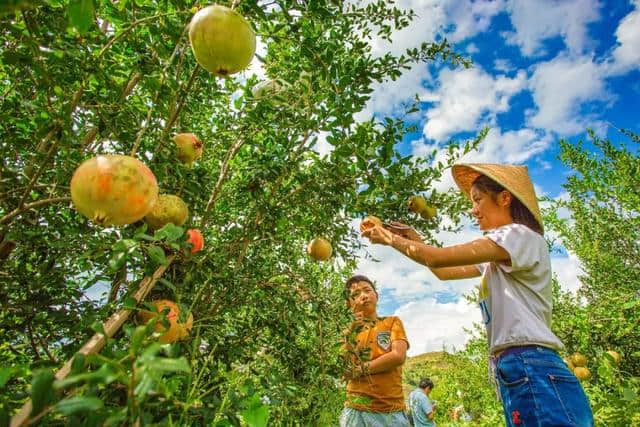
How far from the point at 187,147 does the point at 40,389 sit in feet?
3.68

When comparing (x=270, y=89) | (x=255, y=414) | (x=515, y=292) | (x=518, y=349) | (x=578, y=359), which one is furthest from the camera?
(x=578, y=359)

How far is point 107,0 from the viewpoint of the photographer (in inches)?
60.6

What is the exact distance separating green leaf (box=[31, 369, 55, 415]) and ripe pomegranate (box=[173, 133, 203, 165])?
108 cm

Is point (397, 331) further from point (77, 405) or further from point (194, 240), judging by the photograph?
point (77, 405)

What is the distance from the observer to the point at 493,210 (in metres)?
1.92

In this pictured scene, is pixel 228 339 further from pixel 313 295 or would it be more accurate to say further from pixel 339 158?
pixel 339 158

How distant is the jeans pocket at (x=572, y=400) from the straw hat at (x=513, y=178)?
32.2 inches

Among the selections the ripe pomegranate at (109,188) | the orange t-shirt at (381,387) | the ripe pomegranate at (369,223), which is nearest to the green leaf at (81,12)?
the ripe pomegranate at (109,188)

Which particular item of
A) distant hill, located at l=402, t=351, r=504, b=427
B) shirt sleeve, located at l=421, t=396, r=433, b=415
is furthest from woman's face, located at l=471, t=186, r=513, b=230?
shirt sleeve, located at l=421, t=396, r=433, b=415

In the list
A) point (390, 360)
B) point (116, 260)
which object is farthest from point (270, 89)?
point (390, 360)

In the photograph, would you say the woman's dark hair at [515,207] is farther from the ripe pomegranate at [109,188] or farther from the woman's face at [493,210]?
the ripe pomegranate at [109,188]

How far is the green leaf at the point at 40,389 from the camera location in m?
0.55

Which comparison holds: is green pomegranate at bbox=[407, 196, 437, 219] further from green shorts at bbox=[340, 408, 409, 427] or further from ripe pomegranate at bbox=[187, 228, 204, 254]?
green shorts at bbox=[340, 408, 409, 427]

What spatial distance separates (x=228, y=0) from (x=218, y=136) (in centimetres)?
67
